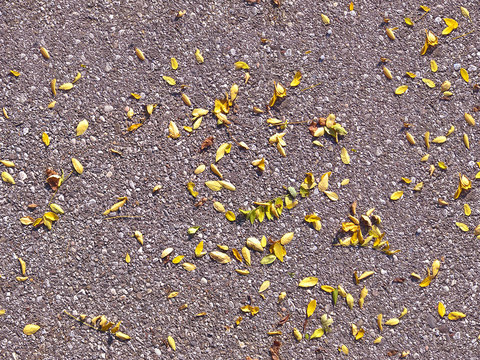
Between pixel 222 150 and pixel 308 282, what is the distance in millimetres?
937

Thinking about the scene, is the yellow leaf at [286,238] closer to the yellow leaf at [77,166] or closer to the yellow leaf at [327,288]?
the yellow leaf at [327,288]

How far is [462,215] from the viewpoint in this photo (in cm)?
215

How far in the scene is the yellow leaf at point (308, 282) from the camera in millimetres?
2023

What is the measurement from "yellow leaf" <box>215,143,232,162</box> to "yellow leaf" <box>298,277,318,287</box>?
88cm

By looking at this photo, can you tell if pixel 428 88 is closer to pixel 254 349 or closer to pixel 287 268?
pixel 287 268

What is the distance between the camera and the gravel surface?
196 cm

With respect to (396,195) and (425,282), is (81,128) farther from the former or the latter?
(425,282)

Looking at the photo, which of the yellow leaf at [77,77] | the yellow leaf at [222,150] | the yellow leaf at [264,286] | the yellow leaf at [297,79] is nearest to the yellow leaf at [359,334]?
the yellow leaf at [264,286]

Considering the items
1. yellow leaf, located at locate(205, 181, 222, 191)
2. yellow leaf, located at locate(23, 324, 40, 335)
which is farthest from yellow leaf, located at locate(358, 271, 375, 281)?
yellow leaf, located at locate(23, 324, 40, 335)

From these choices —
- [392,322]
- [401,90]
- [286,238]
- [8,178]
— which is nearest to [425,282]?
[392,322]

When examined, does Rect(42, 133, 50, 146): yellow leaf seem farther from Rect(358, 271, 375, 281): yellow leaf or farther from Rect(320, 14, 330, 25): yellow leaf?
Rect(358, 271, 375, 281): yellow leaf

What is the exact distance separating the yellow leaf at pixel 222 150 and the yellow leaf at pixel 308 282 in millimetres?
881

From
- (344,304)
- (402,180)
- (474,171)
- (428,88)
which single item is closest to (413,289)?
(344,304)

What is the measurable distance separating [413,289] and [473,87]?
1.35m
